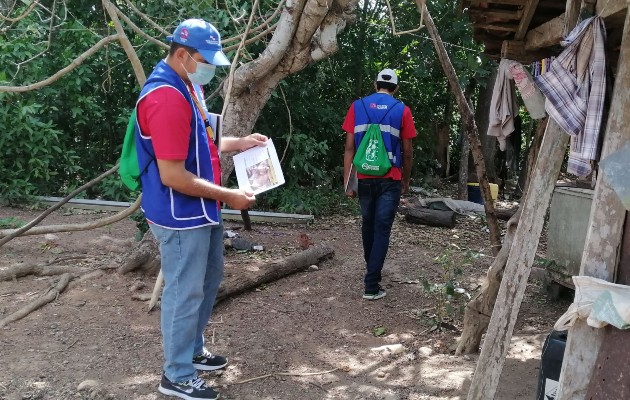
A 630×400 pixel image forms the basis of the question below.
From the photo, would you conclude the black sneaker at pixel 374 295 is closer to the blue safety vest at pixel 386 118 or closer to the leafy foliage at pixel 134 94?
the blue safety vest at pixel 386 118

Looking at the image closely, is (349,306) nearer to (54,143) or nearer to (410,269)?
(410,269)

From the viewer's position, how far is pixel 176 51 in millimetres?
2998

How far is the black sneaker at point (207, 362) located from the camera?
3.63 metres

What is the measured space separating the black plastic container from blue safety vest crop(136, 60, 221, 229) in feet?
5.58

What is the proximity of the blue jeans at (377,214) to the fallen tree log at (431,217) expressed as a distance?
3.72 meters

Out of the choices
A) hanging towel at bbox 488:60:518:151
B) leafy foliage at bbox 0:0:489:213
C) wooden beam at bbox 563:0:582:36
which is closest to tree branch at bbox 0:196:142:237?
hanging towel at bbox 488:60:518:151

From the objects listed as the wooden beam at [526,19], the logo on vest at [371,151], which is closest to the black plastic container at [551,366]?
the wooden beam at [526,19]

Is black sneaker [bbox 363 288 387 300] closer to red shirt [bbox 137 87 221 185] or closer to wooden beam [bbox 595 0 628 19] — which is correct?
red shirt [bbox 137 87 221 185]

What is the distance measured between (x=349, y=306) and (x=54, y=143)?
20.2ft

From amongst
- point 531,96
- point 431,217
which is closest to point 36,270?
point 531,96

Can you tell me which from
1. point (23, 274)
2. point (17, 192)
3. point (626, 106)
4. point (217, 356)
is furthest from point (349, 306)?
point (17, 192)

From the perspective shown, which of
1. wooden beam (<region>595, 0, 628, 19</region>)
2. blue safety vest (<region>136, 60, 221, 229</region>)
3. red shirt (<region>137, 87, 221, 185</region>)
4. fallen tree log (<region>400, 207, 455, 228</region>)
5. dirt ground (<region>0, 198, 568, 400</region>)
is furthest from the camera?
fallen tree log (<region>400, 207, 455, 228</region>)

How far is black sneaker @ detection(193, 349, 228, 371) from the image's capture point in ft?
11.9

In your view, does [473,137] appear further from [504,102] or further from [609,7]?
[609,7]
